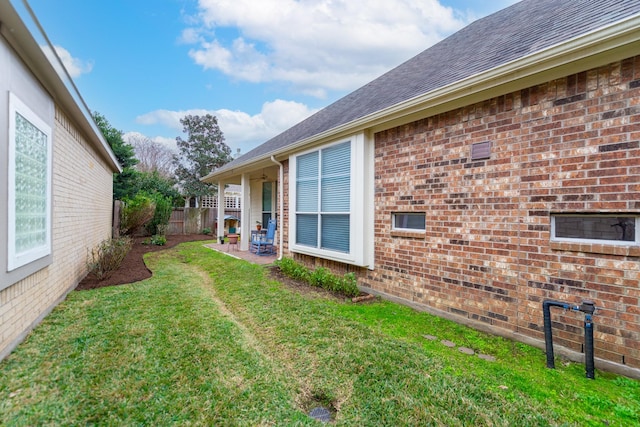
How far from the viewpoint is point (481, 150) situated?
144 inches

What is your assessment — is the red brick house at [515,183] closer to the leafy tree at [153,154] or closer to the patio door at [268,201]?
the patio door at [268,201]

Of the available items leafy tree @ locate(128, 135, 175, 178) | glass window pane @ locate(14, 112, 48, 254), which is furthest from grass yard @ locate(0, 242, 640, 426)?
leafy tree @ locate(128, 135, 175, 178)

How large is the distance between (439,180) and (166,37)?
11.8 m

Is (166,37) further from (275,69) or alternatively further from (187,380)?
(187,380)

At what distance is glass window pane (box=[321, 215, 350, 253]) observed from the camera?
5.41 m

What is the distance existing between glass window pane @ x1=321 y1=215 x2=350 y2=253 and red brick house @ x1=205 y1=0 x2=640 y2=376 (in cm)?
4

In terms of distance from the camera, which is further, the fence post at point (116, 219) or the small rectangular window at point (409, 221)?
the fence post at point (116, 219)

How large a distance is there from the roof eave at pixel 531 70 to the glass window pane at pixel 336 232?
1.81m

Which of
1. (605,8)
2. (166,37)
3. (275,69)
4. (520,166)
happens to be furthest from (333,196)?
(275,69)

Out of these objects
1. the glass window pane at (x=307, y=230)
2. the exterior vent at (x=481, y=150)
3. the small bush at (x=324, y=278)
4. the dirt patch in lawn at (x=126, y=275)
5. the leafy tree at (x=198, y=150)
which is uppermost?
the leafy tree at (x=198, y=150)

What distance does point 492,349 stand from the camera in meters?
3.12

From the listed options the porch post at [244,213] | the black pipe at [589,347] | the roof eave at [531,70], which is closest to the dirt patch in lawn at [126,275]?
the porch post at [244,213]

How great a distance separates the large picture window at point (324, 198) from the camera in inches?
214

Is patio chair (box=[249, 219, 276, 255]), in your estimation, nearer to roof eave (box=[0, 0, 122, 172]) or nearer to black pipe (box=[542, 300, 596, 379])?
roof eave (box=[0, 0, 122, 172])
